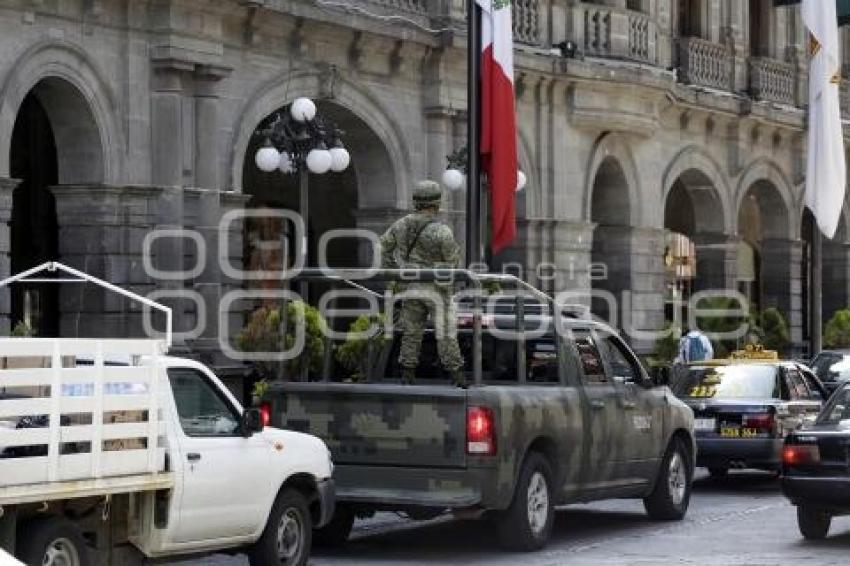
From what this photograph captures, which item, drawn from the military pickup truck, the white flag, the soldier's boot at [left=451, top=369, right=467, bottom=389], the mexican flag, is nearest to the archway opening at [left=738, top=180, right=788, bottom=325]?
the white flag

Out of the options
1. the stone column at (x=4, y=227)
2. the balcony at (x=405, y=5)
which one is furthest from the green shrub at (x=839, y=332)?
the stone column at (x=4, y=227)

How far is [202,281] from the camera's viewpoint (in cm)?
2478

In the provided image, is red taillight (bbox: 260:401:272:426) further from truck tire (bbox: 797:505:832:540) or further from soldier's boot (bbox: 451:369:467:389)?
truck tire (bbox: 797:505:832:540)

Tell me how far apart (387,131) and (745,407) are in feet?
30.4

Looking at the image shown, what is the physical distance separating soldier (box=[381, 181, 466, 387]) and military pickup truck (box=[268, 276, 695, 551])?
0.22m

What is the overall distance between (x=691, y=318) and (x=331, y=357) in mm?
20647

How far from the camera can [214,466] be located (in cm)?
1281

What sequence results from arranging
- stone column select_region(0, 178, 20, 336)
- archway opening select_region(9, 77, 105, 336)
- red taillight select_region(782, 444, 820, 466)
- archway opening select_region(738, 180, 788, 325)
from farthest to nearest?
archway opening select_region(738, 180, 788, 325) < archway opening select_region(9, 77, 105, 336) < stone column select_region(0, 178, 20, 336) < red taillight select_region(782, 444, 820, 466)

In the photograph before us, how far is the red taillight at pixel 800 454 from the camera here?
15930 millimetres

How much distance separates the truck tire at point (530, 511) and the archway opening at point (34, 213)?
12.2m

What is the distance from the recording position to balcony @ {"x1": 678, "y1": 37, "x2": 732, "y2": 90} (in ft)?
117

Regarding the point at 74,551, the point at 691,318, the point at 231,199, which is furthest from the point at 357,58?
the point at 74,551

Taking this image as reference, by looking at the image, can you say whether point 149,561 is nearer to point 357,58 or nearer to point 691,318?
point 357,58

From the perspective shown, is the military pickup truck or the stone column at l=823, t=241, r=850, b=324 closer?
the military pickup truck
